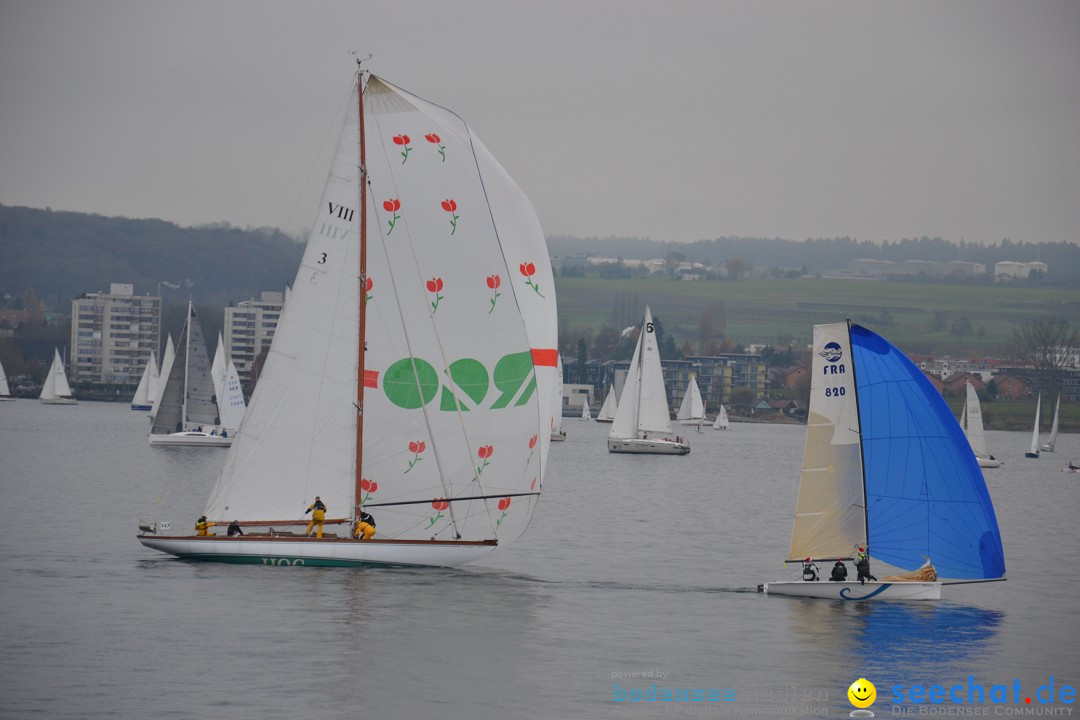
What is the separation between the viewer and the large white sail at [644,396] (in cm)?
10288

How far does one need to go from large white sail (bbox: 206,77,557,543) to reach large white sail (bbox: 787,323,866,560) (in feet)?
21.9

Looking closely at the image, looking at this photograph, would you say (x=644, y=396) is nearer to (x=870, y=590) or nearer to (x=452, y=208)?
(x=870, y=590)

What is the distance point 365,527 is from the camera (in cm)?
3641

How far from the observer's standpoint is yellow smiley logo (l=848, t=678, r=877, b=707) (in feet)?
86.7

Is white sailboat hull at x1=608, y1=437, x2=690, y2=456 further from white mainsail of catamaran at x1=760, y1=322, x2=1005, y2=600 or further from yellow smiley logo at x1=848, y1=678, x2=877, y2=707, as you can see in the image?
yellow smiley logo at x1=848, y1=678, x2=877, y2=707

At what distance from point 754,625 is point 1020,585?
46.4ft

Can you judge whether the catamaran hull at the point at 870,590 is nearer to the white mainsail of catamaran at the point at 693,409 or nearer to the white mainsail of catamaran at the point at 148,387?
the white mainsail of catamaran at the point at 148,387

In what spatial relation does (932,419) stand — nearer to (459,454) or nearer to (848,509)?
(848,509)

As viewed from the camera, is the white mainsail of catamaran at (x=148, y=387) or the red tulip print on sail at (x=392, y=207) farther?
the white mainsail of catamaran at (x=148, y=387)

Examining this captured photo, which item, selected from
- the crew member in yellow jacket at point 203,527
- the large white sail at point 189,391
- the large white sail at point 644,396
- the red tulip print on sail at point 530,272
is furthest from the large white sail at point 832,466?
the large white sail at point 189,391

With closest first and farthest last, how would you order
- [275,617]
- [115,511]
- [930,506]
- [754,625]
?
[275,617] → [754,625] → [930,506] → [115,511]

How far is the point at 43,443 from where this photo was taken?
106 m

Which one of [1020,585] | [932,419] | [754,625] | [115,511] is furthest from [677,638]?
[115,511]

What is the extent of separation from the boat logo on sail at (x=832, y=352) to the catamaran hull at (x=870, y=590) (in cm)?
547
